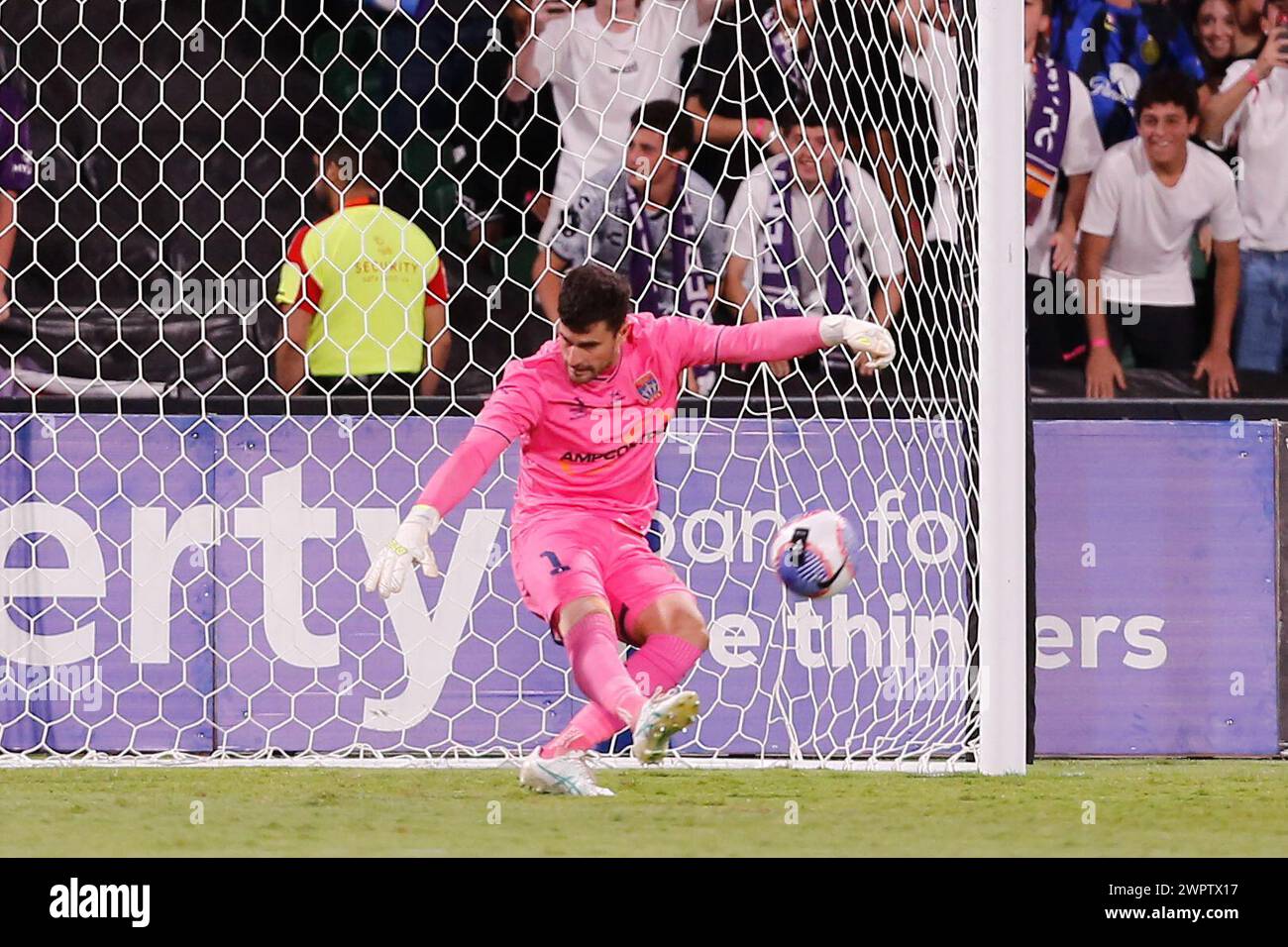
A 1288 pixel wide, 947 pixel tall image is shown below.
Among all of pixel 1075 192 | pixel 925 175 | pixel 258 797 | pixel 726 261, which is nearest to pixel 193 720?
pixel 258 797

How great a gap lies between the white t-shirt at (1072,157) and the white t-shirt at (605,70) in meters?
1.24

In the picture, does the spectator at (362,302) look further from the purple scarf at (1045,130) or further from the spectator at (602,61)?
the purple scarf at (1045,130)

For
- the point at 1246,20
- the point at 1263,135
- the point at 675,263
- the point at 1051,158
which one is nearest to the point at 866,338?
the point at 675,263

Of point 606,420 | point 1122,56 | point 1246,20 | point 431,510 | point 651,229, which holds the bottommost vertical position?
point 431,510

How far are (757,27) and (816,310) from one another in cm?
99

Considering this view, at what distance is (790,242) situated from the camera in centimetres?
655

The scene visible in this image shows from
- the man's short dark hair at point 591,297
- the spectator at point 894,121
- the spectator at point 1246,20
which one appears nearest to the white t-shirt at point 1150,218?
the spectator at point 1246,20

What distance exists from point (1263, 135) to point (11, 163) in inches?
165

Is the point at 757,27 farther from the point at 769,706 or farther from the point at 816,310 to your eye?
the point at 769,706

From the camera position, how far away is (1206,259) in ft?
23.0

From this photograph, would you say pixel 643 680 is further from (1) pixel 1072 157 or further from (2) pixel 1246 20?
(2) pixel 1246 20

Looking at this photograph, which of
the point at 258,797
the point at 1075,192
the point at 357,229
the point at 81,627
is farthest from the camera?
the point at 1075,192

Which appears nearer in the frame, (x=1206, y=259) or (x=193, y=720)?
(x=193, y=720)

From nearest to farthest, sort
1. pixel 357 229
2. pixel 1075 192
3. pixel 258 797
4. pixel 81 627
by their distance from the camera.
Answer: pixel 258 797, pixel 81 627, pixel 357 229, pixel 1075 192
